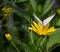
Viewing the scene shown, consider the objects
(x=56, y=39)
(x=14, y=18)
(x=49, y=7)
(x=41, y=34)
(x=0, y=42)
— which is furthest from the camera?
(x=14, y=18)

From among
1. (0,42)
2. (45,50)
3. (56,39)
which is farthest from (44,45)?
(0,42)

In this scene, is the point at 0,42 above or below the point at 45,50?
below

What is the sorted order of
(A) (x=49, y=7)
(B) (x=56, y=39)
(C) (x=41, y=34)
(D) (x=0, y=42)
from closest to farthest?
1. (C) (x=41, y=34)
2. (B) (x=56, y=39)
3. (D) (x=0, y=42)
4. (A) (x=49, y=7)

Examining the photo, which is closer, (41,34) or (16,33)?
(41,34)

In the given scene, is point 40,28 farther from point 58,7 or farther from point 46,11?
point 58,7

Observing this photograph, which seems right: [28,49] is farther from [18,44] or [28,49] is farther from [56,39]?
[56,39]

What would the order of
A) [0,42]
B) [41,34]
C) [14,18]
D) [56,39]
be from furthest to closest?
[14,18], [0,42], [56,39], [41,34]

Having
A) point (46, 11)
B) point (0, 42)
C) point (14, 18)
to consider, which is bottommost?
point (14, 18)

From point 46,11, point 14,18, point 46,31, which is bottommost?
point 14,18

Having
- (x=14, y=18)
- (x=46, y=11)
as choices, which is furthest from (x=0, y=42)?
(x=14, y=18)
